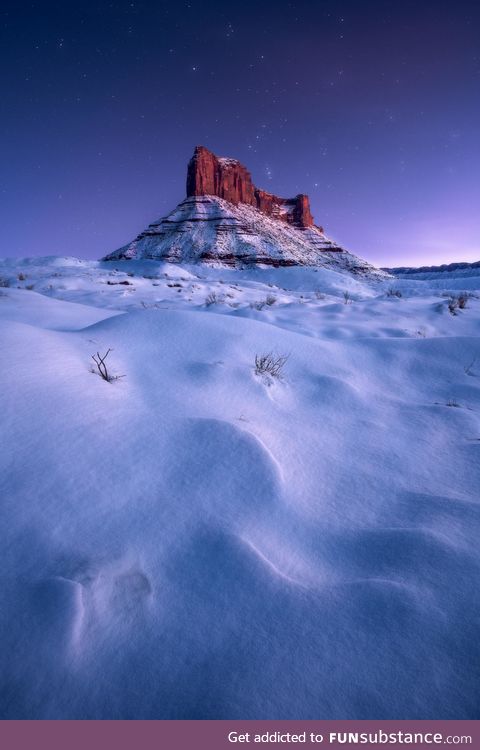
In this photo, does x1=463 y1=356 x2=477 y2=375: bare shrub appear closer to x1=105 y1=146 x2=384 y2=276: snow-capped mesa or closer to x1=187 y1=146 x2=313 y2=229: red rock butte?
x1=105 y1=146 x2=384 y2=276: snow-capped mesa

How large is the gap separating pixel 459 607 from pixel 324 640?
0.36 metres

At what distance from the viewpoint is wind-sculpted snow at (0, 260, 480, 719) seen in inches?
27.9

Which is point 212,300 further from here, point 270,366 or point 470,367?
point 470,367

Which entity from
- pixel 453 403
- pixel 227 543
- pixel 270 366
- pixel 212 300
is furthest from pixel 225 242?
pixel 227 543

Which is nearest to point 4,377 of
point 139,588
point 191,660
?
point 139,588

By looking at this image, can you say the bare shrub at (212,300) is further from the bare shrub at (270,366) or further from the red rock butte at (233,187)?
the red rock butte at (233,187)

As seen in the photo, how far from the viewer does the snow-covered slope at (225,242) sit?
36625mm

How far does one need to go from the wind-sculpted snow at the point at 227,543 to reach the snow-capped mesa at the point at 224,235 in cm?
3529

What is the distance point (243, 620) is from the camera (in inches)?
32.9

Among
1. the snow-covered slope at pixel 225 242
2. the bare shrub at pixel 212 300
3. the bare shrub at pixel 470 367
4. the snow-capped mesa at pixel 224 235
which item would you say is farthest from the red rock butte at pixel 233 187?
the bare shrub at pixel 470 367

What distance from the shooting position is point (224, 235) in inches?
1551

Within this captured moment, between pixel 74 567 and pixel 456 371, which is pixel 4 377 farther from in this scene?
pixel 456 371

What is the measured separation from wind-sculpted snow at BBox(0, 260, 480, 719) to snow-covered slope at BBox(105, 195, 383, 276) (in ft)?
116

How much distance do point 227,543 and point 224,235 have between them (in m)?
42.1
